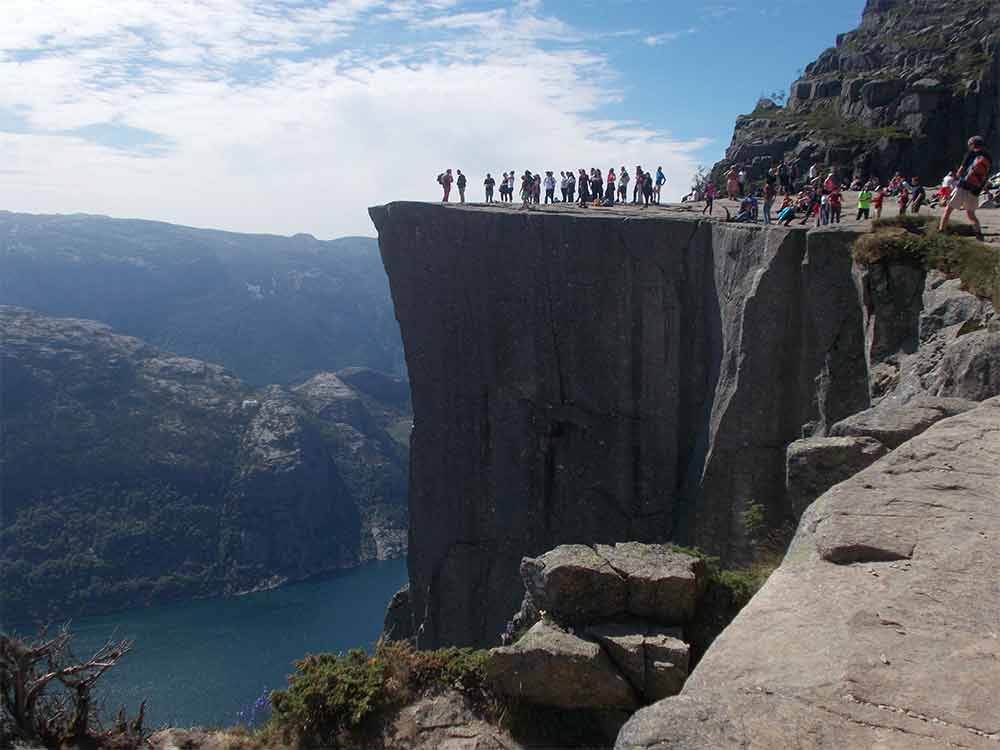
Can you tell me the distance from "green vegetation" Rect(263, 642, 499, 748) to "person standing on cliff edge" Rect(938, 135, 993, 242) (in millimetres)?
12435

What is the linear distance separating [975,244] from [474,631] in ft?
70.6

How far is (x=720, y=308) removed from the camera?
2392cm

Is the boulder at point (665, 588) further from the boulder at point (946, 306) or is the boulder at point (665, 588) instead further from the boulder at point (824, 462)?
the boulder at point (946, 306)

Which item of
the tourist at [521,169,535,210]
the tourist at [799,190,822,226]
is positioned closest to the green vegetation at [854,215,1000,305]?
the tourist at [799,190,822,226]

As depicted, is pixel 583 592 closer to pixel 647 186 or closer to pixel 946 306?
pixel 946 306

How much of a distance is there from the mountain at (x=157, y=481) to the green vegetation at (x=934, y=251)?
352 feet

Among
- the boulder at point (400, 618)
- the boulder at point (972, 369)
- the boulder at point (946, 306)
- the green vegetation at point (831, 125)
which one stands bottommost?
the boulder at point (400, 618)

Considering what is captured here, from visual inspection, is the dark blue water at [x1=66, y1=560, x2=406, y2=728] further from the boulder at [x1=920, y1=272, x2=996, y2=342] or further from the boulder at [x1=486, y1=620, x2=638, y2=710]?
the boulder at [x1=920, y1=272, x2=996, y2=342]

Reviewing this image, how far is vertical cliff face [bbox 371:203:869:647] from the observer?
2130cm

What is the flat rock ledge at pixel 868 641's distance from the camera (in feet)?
15.7

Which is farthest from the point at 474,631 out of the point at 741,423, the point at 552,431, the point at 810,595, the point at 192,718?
the point at 192,718

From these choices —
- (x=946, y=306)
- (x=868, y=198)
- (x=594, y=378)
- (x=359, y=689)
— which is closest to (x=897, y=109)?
(x=868, y=198)

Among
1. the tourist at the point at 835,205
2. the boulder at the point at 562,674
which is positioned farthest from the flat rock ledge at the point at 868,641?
the tourist at the point at 835,205

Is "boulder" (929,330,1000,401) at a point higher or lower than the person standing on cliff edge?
lower
